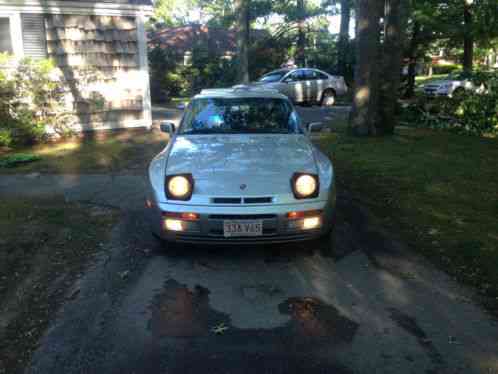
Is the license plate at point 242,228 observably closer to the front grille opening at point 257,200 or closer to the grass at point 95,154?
the front grille opening at point 257,200

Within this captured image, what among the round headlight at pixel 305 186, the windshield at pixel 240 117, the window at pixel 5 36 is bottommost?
the round headlight at pixel 305 186

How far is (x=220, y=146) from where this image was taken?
5383 millimetres

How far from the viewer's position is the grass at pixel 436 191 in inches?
194

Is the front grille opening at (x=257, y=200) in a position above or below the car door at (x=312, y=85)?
below

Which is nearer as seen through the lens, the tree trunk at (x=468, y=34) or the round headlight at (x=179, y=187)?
the round headlight at (x=179, y=187)

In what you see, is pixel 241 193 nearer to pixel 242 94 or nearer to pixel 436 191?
pixel 242 94

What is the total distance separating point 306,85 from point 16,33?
11.6 metres

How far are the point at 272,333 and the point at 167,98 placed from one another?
21.7 m

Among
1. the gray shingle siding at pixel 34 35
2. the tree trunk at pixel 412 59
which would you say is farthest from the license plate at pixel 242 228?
the tree trunk at pixel 412 59

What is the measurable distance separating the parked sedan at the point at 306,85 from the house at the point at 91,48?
7637 millimetres

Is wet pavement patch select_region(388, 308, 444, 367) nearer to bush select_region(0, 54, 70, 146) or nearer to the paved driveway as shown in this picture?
the paved driveway

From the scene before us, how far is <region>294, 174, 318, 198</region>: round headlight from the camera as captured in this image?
459 centimetres

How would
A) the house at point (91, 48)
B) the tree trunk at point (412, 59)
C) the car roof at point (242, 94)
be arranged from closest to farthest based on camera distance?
the car roof at point (242, 94), the house at point (91, 48), the tree trunk at point (412, 59)

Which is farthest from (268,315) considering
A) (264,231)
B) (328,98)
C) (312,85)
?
(328,98)
